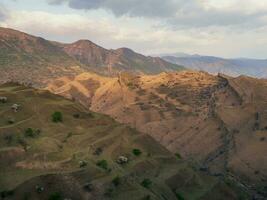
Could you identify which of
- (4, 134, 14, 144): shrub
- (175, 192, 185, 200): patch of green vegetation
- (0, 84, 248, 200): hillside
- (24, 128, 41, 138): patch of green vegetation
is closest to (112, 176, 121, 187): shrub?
(0, 84, 248, 200): hillside

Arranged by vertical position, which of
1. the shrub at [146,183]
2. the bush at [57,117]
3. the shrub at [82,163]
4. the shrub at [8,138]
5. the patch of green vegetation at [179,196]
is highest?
the bush at [57,117]

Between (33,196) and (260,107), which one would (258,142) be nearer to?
(260,107)

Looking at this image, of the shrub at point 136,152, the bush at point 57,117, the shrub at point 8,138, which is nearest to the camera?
the shrub at point 8,138

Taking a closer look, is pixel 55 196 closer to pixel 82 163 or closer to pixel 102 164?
pixel 82 163

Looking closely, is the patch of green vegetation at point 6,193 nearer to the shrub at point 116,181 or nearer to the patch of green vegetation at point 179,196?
the shrub at point 116,181

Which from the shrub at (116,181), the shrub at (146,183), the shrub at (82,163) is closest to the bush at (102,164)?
the shrub at (82,163)

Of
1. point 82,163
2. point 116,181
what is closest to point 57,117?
point 82,163

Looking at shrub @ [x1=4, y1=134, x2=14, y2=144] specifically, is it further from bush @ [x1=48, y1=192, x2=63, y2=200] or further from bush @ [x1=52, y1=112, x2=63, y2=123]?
bush @ [x1=48, y1=192, x2=63, y2=200]

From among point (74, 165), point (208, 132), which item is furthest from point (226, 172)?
point (74, 165)
